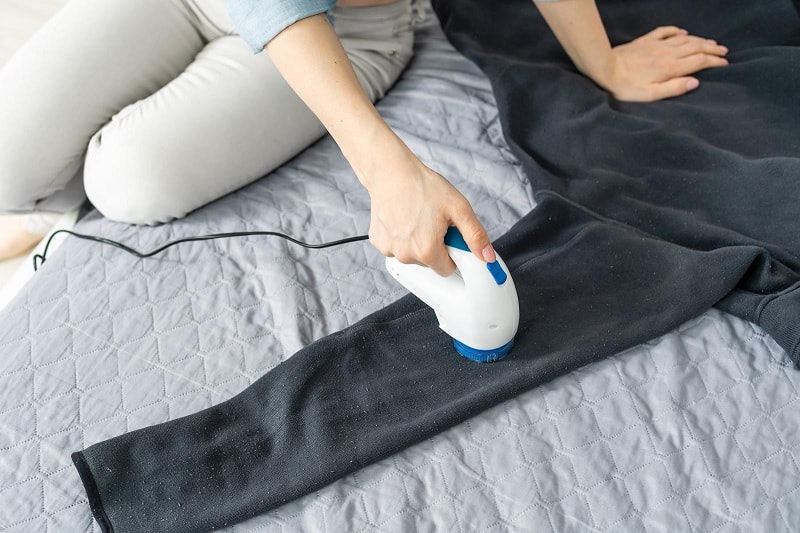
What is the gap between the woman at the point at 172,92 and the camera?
88cm

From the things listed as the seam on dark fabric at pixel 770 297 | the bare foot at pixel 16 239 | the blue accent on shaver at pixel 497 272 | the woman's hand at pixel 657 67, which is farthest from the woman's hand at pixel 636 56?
the bare foot at pixel 16 239

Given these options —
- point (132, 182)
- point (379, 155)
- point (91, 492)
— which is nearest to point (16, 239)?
point (132, 182)

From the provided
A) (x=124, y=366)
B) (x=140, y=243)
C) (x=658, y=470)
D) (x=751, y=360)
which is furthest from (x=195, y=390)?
(x=751, y=360)

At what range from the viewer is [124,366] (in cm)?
76

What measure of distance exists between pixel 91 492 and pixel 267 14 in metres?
0.46

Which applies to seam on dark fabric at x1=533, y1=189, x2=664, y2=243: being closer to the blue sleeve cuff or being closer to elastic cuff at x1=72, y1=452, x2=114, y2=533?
the blue sleeve cuff

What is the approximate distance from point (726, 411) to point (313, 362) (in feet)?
1.29

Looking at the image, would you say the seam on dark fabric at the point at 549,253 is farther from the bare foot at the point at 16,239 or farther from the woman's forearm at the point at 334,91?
the bare foot at the point at 16,239

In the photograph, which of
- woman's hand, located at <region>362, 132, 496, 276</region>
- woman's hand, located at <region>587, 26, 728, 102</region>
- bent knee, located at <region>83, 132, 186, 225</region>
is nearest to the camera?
woman's hand, located at <region>362, 132, 496, 276</region>

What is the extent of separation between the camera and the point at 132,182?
86cm

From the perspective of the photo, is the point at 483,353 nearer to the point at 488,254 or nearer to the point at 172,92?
the point at 488,254

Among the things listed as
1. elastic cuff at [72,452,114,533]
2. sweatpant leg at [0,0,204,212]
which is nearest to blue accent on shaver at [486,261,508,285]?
elastic cuff at [72,452,114,533]

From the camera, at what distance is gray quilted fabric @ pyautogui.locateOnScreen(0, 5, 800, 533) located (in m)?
0.65

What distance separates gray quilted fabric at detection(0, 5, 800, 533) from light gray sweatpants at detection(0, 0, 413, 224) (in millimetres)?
55
